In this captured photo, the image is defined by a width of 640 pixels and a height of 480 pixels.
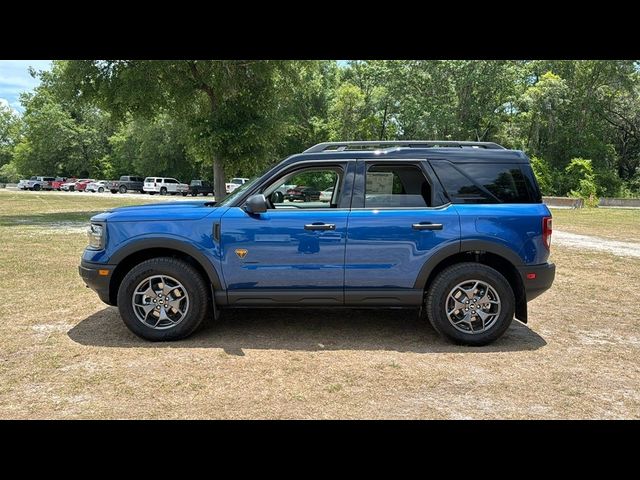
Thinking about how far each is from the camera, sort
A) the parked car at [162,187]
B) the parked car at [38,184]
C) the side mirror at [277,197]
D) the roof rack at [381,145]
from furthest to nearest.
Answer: the parked car at [38,184] < the parked car at [162,187] < the roof rack at [381,145] < the side mirror at [277,197]

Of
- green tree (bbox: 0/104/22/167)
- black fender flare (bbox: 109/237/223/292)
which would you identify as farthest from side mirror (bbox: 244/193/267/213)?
green tree (bbox: 0/104/22/167)

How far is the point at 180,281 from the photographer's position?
4676 mm

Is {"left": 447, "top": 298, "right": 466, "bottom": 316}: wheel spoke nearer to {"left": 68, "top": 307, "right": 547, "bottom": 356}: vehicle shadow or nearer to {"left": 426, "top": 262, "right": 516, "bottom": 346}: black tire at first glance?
{"left": 426, "top": 262, "right": 516, "bottom": 346}: black tire

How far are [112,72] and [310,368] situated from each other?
19.9 metres

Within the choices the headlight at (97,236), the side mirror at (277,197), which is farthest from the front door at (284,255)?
the headlight at (97,236)

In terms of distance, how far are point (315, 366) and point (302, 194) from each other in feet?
6.17

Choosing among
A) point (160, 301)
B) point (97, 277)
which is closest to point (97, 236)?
point (97, 277)

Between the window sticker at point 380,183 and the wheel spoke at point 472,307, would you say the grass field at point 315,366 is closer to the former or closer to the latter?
the wheel spoke at point 472,307

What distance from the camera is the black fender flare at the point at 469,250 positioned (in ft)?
15.2

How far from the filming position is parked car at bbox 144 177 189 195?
160 feet

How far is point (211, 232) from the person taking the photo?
467cm

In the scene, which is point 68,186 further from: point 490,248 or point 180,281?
point 490,248

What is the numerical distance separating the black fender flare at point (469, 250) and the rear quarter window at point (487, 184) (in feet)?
1.43
